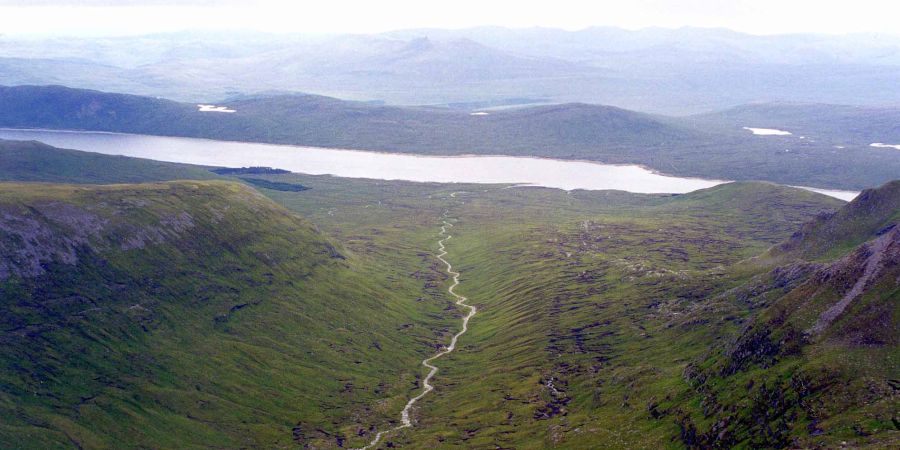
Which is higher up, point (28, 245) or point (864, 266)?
point (864, 266)

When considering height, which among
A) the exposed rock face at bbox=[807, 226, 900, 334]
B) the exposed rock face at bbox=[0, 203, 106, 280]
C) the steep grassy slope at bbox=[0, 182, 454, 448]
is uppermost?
the exposed rock face at bbox=[807, 226, 900, 334]

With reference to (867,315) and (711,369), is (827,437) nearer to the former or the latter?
(867,315)

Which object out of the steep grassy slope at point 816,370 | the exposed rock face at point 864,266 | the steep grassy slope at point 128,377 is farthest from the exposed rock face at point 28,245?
the exposed rock face at point 864,266

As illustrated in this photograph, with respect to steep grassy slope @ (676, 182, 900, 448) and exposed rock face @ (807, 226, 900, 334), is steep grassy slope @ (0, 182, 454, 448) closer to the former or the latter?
steep grassy slope @ (676, 182, 900, 448)

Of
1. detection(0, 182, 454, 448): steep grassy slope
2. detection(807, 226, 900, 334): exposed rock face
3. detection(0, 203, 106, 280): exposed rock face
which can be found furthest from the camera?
detection(0, 203, 106, 280): exposed rock face

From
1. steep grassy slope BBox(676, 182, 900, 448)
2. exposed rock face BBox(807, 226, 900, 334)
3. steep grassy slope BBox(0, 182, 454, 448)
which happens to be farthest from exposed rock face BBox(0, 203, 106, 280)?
exposed rock face BBox(807, 226, 900, 334)

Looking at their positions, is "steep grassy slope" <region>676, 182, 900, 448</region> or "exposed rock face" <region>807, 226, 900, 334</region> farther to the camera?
"exposed rock face" <region>807, 226, 900, 334</region>

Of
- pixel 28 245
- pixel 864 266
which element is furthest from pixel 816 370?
pixel 28 245

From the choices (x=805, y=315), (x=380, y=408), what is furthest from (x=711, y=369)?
(x=380, y=408)

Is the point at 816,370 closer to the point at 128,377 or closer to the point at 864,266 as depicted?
the point at 864,266

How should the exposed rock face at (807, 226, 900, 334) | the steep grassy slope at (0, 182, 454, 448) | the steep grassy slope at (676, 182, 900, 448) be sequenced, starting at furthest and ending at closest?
the steep grassy slope at (0, 182, 454, 448) < the exposed rock face at (807, 226, 900, 334) < the steep grassy slope at (676, 182, 900, 448)

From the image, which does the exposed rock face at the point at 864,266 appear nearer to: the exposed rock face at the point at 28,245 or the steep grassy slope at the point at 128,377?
the steep grassy slope at the point at 128,377
